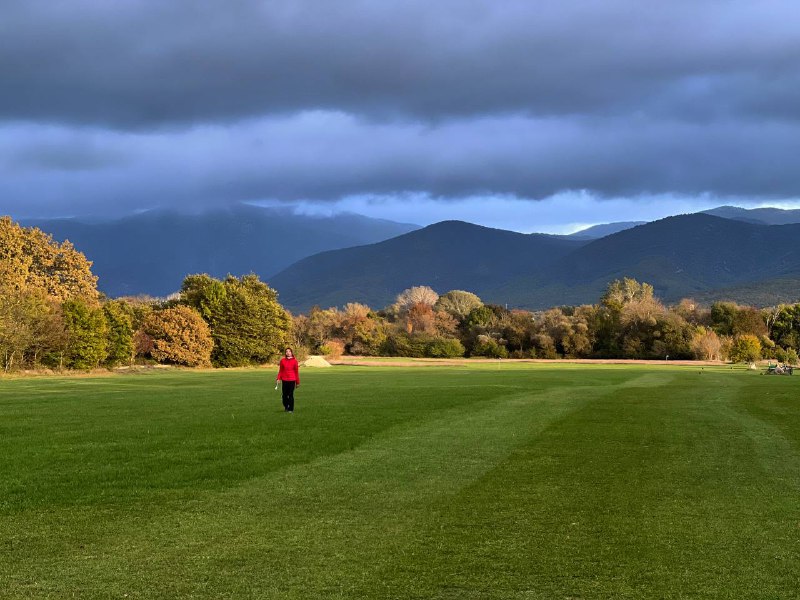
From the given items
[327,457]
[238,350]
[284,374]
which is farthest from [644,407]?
[238,350]

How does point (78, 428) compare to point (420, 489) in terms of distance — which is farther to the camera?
point (78, 428)

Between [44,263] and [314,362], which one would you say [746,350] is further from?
[44,263]

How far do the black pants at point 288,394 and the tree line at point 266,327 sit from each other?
4319 cm

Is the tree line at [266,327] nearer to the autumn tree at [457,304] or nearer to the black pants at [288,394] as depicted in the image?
the autumn tree at [457,304]

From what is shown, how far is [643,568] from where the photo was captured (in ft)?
26.7

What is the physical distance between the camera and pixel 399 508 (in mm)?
11023

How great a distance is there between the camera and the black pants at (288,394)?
24672 mm

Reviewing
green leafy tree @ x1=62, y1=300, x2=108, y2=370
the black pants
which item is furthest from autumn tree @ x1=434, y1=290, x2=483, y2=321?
the black pants

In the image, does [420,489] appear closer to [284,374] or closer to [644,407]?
[284,374]

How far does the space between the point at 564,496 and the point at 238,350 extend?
256 ft

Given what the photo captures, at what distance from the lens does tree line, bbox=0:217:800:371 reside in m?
67.5

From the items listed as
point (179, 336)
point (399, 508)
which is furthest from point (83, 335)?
point (399, 508)

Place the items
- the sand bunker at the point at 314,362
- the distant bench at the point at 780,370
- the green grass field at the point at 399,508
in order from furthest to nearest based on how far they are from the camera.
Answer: the sand bunker at the point at 314,362, the distant bench at the point at 780,370, the green grass field at the point at 399,508

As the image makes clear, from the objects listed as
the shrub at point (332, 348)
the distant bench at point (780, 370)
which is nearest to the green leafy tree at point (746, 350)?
the distant bench at point (780, 370)
